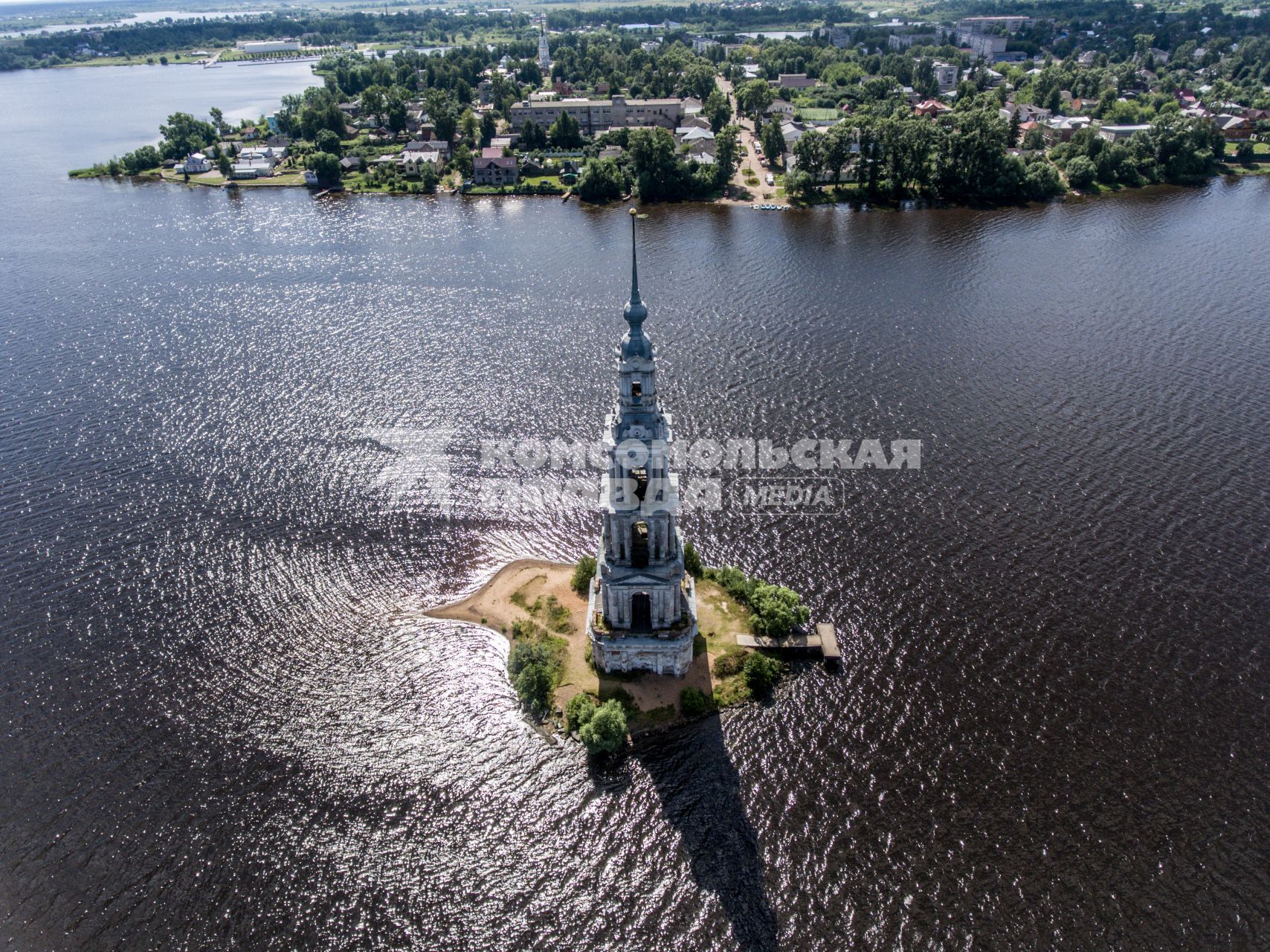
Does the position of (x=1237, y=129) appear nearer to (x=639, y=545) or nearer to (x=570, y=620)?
(x=639, y=545)

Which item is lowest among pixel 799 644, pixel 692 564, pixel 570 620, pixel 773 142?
pixel 799 644

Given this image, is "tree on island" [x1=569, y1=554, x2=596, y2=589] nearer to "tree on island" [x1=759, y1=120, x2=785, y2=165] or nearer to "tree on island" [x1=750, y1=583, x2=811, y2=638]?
"tree on island" [x1=750, y1=583, x2=811, y2=638]

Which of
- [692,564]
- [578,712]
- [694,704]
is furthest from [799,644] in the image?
[578,712]

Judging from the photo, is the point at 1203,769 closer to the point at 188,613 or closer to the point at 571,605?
the point at 571,605

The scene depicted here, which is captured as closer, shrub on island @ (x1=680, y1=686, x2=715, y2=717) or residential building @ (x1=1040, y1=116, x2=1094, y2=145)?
shrub on island @ (x1=680, y1=686, x2=715, y2=717)

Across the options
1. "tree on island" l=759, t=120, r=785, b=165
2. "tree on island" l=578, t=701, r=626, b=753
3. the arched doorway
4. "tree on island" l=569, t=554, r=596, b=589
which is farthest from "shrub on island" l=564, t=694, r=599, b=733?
"tree on island" l=759, t=120, r=785, b=165

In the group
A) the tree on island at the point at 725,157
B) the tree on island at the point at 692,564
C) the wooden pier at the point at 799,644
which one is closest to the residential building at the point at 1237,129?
the tree on island at the point at 725,157
